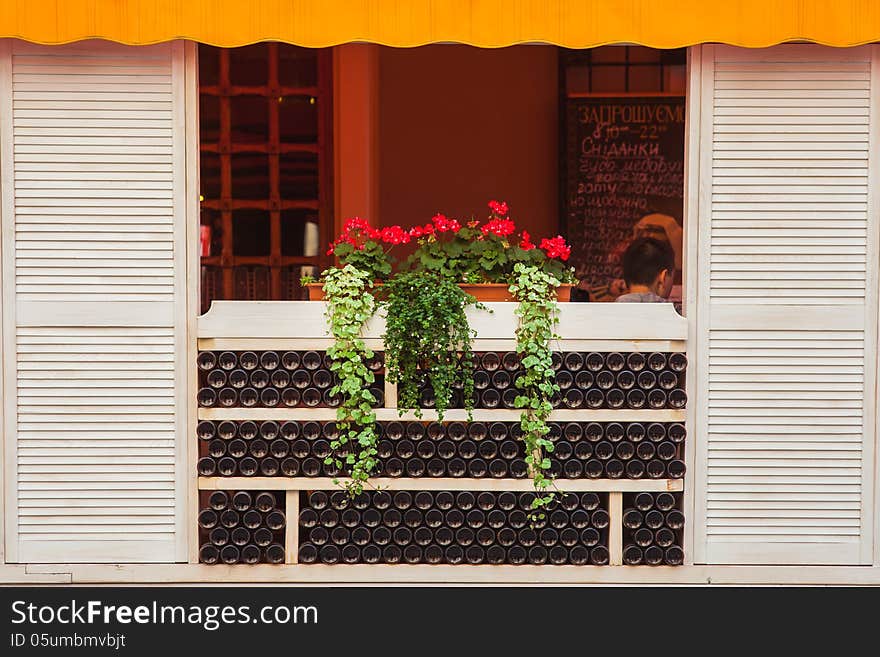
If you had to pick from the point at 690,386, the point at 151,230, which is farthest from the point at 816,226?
the point at 151,230

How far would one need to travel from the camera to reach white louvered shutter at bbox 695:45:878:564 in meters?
4.80

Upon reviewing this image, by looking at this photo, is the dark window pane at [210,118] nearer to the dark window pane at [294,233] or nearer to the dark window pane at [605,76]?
the dark window pane at [294,233]

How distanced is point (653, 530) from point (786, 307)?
111 centimetres

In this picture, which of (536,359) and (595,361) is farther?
(595,361)

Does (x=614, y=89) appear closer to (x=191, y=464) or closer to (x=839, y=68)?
(x=839, y=68)

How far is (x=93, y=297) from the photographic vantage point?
15.8 feet

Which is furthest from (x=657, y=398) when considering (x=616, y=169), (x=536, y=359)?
(x=616, y=169)

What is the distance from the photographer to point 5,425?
482cm

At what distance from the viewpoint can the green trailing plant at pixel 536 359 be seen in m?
4.72

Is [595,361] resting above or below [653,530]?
above

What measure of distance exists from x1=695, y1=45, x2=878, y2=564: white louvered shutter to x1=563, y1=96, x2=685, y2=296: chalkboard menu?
10.2 feet

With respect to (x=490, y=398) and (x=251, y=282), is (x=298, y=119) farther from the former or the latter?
(x=490, y=398)

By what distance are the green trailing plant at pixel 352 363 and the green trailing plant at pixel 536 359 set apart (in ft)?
2.04

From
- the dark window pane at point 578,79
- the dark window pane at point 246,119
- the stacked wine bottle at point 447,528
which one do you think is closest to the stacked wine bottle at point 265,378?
the stacked wine bottle at point 447,528
